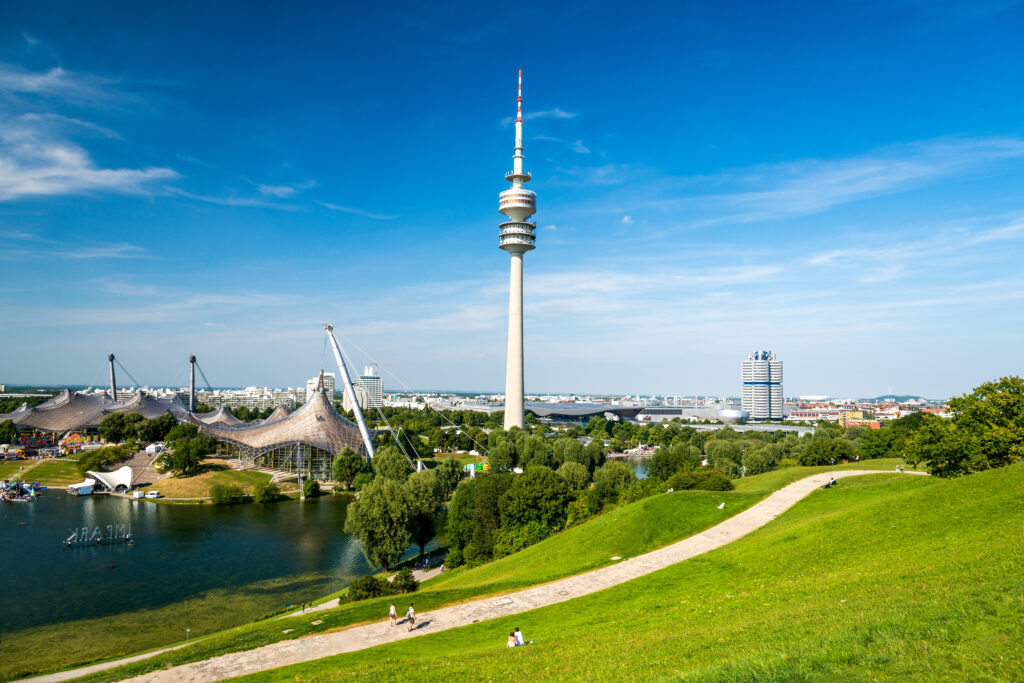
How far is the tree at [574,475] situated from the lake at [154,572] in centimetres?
1842

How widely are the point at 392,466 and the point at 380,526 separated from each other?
21274 millimetres

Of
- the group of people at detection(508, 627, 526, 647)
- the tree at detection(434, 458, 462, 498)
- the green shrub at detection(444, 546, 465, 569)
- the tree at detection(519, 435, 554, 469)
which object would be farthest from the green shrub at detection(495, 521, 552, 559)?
the tree at detection(519, 435, 554, 469)

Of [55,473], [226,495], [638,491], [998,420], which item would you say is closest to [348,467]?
[226,495]

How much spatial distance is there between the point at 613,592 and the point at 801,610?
8409mm

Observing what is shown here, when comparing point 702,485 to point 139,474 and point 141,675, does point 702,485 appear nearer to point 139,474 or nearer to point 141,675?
point 141,675

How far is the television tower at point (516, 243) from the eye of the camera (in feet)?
282

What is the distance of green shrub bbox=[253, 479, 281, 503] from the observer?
6050cm

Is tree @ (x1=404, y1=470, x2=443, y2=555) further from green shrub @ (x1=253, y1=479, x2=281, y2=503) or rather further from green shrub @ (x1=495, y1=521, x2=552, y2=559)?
green shrub @ (x1=253, y1=479, x2=281, y2=503)

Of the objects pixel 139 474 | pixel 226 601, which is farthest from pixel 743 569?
pixel 139 474

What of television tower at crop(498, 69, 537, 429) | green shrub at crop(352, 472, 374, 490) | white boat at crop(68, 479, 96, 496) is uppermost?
television tower at crop(498, 69, 537, 429)

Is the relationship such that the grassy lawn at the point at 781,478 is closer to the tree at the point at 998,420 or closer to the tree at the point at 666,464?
the tree at the point at 666,464

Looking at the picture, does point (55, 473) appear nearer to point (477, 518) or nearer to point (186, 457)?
point (186, 457)

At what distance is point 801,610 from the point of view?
44.2ft

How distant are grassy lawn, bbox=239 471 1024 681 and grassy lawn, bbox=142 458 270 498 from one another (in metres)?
55.3
